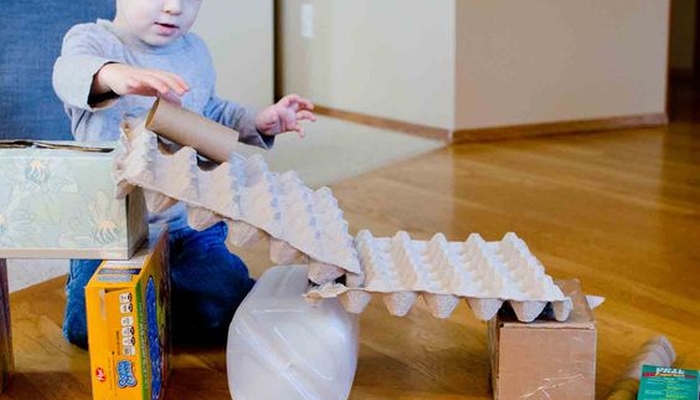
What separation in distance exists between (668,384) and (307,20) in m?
2.28

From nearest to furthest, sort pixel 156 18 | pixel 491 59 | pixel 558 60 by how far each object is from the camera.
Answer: pixel 156 18 → pixel 491 59 → pixel 558 60

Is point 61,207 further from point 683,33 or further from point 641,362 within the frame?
point 683,33

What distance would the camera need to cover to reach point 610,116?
3064 millimetres

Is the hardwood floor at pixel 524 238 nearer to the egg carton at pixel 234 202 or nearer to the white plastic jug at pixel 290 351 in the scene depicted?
the white plastic jug at pixel 290 351

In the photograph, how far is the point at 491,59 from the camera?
2.86 metres

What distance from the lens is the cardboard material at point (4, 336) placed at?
4.04 ft

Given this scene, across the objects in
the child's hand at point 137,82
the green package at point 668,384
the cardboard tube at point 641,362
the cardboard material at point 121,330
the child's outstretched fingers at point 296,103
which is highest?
the child's hand at point 137,82

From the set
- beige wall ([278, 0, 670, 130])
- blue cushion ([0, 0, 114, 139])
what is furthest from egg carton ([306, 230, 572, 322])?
beige wall ([278, 0, 670, 130])

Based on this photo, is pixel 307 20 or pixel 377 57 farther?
pixel 307 20

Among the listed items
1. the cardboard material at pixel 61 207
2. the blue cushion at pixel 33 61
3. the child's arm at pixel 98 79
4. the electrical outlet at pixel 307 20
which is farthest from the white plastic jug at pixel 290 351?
the electrical outlet at pixel 307 20

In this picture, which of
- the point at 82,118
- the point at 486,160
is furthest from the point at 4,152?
the point at 486,160

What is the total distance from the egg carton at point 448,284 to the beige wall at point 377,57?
5.42 feet

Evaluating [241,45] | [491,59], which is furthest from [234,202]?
[241,45]

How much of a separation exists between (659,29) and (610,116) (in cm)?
29
